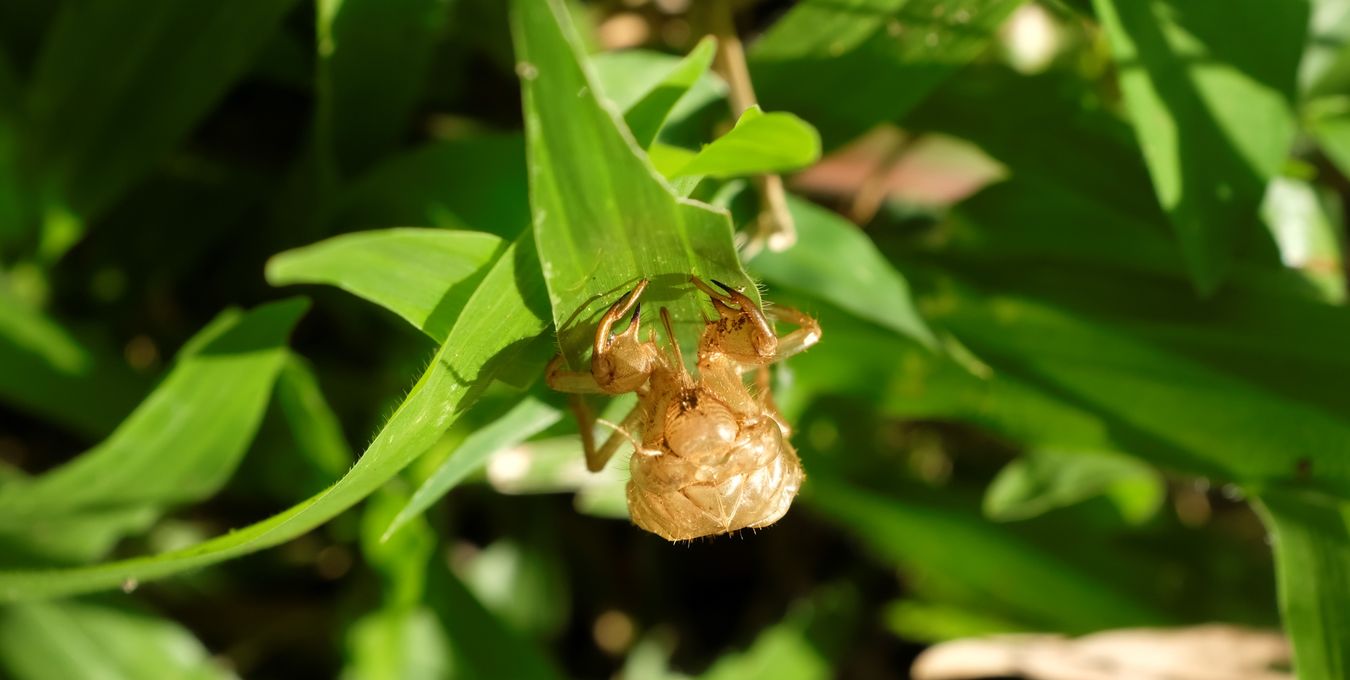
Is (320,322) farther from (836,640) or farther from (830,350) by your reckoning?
(836,640)

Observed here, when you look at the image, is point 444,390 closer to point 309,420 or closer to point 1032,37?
point 309,420

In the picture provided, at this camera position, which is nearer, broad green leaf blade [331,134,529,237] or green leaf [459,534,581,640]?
broad green leaf blade [331,134,529,237]

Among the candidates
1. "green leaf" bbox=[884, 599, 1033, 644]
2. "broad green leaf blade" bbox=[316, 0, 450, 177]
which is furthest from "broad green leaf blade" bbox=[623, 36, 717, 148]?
"green leaf" bbox=[884, 599, 1033, 644]

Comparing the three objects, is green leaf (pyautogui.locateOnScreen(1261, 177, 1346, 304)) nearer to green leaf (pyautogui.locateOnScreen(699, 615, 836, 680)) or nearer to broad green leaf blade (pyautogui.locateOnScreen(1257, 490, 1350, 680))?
broad green leaf blade (pyautogui.locateOnScreen(1257, 490, 1350, 680))

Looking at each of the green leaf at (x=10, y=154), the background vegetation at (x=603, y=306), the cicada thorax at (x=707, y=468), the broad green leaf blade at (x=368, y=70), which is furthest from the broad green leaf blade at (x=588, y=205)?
the green leaf at (x=10, y=154)

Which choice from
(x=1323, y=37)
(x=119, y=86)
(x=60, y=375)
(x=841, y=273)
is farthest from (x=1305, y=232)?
(x=60, y=375)

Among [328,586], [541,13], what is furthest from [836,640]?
[541,13]
